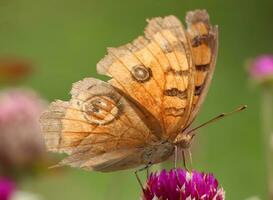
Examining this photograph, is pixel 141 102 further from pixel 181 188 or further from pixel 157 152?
pixel 181 188

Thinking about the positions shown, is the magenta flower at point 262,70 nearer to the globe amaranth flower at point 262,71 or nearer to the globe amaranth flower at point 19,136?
the globe amaranth flower at point 262,71

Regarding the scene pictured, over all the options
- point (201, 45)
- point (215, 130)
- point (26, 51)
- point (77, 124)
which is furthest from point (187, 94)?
point (26, 51)

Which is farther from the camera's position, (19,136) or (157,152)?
(19,136)

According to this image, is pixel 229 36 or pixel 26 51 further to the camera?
pixel 229 36

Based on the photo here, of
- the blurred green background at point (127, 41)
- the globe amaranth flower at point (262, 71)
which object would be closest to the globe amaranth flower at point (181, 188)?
the globe amaranth flower at point (262, 71)

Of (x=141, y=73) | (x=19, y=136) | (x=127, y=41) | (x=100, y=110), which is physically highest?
(x=127, y=41)

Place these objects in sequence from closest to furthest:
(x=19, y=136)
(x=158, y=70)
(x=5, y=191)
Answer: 1. (x=158, y=70)
2. (x=5, y=191)
3. (x=19, y=136)

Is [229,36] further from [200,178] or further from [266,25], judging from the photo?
[200,178]

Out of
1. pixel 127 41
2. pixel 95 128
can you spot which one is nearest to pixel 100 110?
pixel 95 128
